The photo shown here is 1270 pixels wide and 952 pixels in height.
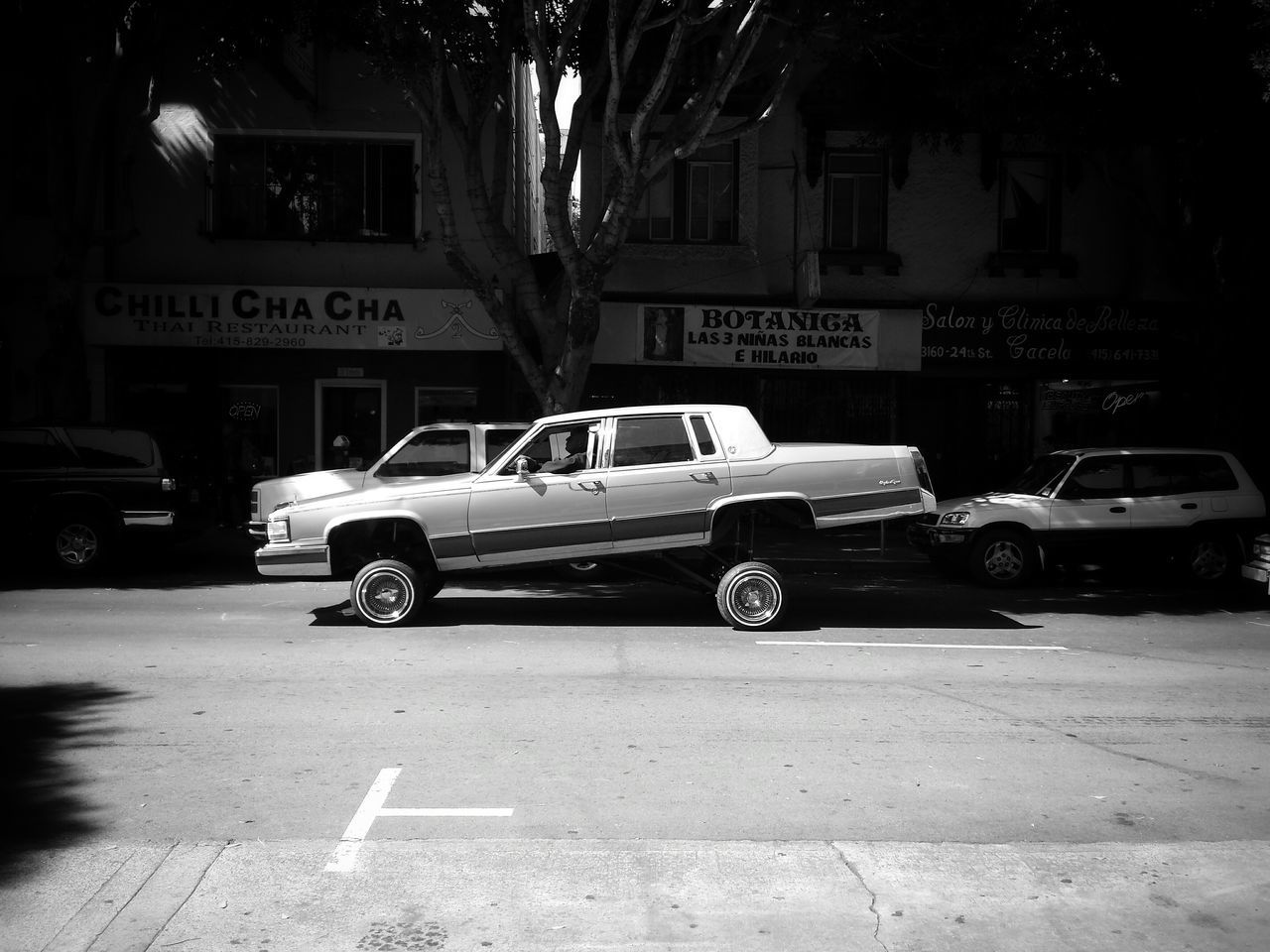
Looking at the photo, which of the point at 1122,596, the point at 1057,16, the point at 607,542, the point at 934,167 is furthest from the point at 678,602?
the point at 934,167

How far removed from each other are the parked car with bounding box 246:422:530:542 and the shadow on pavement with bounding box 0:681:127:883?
480 cm

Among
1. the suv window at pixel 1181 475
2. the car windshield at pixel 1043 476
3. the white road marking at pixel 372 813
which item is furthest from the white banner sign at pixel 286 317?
the white road marking at pixel 372 813

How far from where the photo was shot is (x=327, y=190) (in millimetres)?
20219

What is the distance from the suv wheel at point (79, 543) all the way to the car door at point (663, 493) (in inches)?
282

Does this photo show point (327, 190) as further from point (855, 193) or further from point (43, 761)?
point (43, 761)

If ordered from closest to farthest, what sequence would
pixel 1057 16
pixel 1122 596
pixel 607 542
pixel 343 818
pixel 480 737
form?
1. pixel 343 818
2. pixel 480 737
3. pixel 607 542
4. pixel 1122 596
5. pixel 1057 16

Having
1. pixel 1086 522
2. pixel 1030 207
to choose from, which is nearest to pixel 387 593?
pixel 1086 522

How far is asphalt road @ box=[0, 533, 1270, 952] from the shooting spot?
4352mm

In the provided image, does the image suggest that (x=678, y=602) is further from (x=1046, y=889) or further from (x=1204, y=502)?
(x=1046, y=889)

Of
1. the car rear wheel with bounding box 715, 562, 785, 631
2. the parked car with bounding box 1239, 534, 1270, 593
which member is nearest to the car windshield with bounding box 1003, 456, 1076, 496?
the parked car with bounding box 1239, 534, 1270, 593

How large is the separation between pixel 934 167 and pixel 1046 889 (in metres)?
18.1

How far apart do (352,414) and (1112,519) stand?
42.6 ft

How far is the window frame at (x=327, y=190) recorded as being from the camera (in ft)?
65.6

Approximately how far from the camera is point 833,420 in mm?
20828
